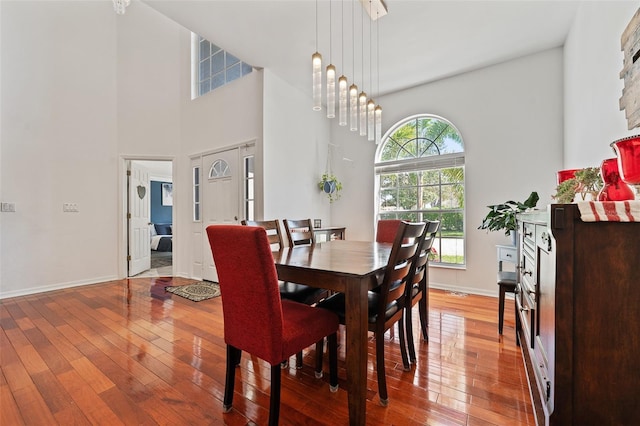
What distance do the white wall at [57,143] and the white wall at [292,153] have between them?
2.67m

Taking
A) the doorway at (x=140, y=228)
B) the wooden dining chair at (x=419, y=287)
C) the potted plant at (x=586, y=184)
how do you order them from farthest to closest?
the doorway at (x=140, y=228)
the wooden dining chair at (x=419, y=287)
the potted plant at (x=586, y=184)

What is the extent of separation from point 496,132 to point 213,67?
4318 millimetres

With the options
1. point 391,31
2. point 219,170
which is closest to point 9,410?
point 219,170

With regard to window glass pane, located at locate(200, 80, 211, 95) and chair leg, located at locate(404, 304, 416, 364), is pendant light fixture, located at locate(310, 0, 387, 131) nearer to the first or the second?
chair leg, located at locate(404, 304, 416, 364)

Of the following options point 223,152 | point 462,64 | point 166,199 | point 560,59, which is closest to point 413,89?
point 462,64

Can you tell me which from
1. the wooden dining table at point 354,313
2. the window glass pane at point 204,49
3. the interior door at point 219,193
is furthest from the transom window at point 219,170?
the wooden dining table at point 354,313

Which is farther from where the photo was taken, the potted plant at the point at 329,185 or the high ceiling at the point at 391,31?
the potted plant at the point at 329,185

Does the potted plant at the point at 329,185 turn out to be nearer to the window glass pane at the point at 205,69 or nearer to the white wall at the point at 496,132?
the white wall at the point at 496,132

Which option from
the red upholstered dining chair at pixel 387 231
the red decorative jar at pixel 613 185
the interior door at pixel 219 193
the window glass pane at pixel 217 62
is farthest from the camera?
the window glass pane at pixel 217 62

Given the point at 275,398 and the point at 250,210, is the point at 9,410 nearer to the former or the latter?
the point at 275,398

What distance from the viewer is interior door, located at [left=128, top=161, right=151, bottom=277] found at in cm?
456

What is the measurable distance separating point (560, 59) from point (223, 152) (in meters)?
4.38

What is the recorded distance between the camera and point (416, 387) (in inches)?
64.4

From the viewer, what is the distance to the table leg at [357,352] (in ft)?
4.11
